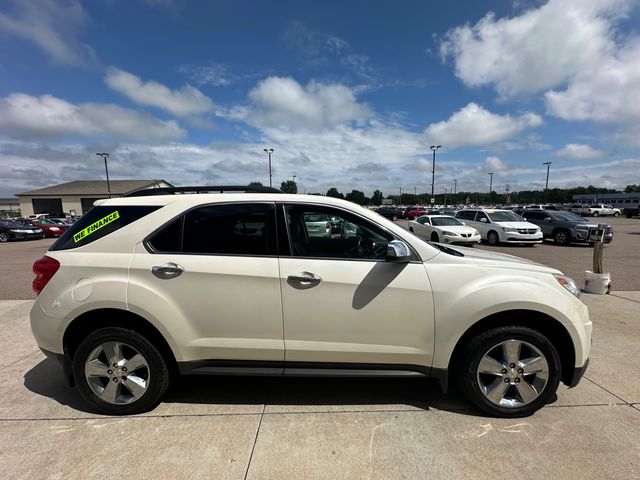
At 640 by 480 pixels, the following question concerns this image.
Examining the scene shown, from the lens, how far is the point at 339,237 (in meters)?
3.01

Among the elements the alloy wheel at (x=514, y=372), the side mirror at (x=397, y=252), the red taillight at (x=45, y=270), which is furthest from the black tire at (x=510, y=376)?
the red taillight at (x=45, y=270)

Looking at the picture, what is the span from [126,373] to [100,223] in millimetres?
1252

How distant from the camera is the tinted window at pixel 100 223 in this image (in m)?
2.80

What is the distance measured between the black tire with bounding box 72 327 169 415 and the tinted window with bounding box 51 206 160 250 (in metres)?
0.76

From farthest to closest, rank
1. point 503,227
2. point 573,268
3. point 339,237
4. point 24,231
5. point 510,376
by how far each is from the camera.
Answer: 1. point 24,231
2. point 503,227
3. point 573,268
4. point 339,237
5. point 510,376

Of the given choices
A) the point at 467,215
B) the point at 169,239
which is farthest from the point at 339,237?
the point at 467,215

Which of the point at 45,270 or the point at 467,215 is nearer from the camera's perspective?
the point at 45,270

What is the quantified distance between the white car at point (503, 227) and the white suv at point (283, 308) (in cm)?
1342

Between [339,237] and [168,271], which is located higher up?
[339,237]

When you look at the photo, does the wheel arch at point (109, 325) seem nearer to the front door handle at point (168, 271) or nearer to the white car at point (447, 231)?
the front door handle at point (168, 271)

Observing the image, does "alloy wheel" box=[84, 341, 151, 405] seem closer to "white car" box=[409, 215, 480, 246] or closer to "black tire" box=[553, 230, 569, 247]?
"white car" box=[409, 215, 480, 246]

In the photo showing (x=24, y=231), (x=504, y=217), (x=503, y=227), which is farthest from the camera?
(x=24, y=231)

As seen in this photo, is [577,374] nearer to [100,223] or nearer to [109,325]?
[109,325]

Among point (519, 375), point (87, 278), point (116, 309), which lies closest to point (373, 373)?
point (519, 375)
